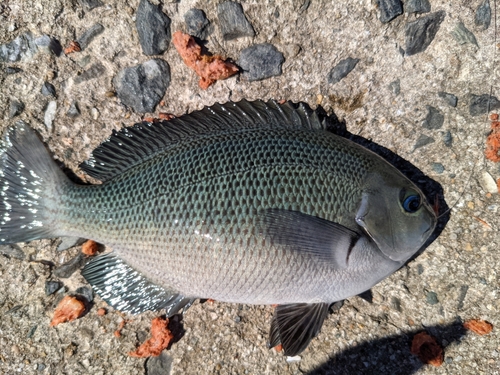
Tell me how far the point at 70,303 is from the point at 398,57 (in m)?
2.64

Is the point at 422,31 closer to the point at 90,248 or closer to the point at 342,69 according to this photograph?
the point at 342,69

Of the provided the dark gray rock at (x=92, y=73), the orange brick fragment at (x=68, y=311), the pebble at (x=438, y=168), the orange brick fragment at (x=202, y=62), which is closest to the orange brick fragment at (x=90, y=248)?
the orange brick fragment at (x=68, y=311)

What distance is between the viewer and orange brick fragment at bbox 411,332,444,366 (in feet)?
7.63

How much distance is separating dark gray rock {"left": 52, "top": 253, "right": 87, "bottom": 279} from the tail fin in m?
0.32

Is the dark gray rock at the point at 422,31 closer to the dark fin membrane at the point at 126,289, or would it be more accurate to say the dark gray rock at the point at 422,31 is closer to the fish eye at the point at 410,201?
the fish eye at the point at 410,201

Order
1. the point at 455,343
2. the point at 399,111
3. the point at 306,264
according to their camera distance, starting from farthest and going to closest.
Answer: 1. the point at 399,111
2. the point at 455,343
3. the point at 306,264

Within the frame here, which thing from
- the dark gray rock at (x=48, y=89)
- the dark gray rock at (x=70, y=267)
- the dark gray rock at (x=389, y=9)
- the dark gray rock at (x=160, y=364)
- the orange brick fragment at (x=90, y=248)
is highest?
the dark gray rock at (x=48, y=89)

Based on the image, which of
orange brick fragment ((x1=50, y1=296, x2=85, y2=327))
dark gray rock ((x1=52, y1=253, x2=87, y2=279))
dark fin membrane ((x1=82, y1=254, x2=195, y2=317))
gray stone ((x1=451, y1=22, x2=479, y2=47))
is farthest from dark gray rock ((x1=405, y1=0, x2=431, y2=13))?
orange brick fragment ((x1=50, y1=296, x2=85, y2=327))

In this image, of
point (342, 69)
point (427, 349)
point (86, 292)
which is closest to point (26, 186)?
point (86, 292)

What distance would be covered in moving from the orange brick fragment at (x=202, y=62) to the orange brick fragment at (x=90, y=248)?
127 cm

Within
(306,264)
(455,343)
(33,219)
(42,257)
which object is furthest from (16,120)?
(455,343)

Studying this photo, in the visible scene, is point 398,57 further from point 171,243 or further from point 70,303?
point 70,303

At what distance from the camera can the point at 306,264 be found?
2049 millimetres

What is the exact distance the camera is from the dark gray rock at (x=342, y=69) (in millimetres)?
2506
